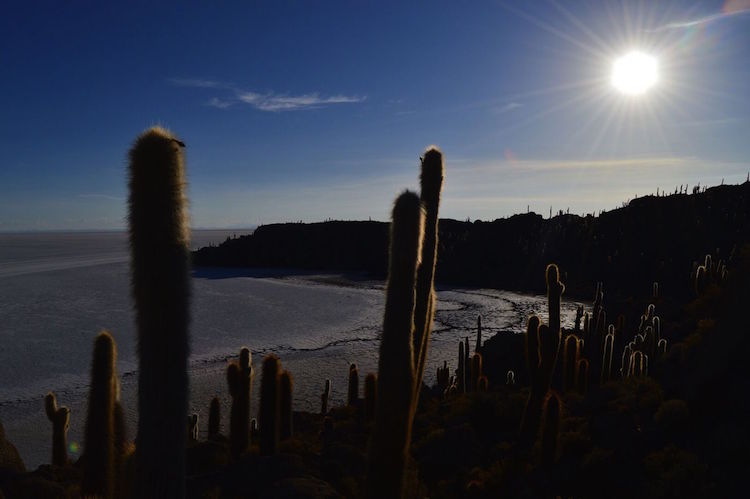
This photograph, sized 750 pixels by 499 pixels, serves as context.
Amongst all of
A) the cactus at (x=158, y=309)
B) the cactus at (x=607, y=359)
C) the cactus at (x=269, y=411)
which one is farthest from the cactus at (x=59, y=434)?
the cactus at (x=607, y=359)

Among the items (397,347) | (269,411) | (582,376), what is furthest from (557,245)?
(397,347)

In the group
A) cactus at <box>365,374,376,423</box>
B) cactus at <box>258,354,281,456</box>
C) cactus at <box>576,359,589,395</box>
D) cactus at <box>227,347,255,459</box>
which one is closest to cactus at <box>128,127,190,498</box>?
cactus at <box>258,354,281,456</box>

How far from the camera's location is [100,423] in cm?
443

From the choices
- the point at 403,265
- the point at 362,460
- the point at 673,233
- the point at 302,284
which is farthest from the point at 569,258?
the point at 403,265

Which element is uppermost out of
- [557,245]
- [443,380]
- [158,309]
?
[557,245]

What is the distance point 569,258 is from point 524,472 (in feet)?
142

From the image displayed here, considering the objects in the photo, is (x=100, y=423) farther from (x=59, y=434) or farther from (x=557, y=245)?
(x=557, y=245)

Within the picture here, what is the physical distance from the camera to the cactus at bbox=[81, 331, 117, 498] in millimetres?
4457

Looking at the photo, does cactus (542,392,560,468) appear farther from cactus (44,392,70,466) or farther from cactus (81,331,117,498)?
cactus (44,392,70,466)

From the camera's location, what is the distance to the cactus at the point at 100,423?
14.6 feet

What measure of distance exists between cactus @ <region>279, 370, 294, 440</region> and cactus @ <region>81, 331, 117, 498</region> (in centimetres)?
399

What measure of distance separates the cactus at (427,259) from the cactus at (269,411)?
3.74 meters

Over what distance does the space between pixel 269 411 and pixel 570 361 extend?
665 centimetres

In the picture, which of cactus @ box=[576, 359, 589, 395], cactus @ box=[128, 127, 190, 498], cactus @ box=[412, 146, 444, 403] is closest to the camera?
cactus @ box=[128, 127, 190, 498]
